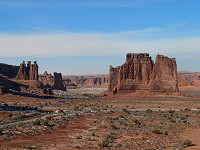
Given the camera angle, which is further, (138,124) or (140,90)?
(140,90)

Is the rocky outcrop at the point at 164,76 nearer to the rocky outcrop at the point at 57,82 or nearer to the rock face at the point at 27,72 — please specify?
the rock face at the point at 27,72

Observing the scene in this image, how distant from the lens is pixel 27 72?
482 feet

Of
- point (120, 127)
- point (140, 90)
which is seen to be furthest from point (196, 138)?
point (140, 90)

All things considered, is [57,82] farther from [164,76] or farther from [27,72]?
[164,76]

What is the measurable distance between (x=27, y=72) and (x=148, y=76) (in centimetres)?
6401

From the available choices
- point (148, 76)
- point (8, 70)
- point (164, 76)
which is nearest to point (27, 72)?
point (8, 70)

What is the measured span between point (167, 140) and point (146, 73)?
7468cm

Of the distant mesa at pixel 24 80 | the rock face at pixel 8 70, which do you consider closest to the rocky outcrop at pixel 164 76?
the distant mesa at pixel 24 80

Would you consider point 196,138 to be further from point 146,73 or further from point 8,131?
point 146,73

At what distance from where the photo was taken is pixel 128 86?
9969cm

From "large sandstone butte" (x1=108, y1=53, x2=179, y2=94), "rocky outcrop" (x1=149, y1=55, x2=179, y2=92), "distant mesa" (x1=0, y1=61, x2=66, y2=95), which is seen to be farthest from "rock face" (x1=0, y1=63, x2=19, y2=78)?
"rocky outcrop" (x1=149, y1=55, x2=179, y2=92)

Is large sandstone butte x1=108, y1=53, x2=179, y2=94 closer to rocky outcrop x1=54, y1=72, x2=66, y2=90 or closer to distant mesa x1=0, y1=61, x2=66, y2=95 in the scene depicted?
distant mesa x1=0, y1=61, x2=66, y2=95

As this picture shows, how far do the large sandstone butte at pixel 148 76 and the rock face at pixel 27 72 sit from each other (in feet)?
174

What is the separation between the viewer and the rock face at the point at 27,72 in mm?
144250
